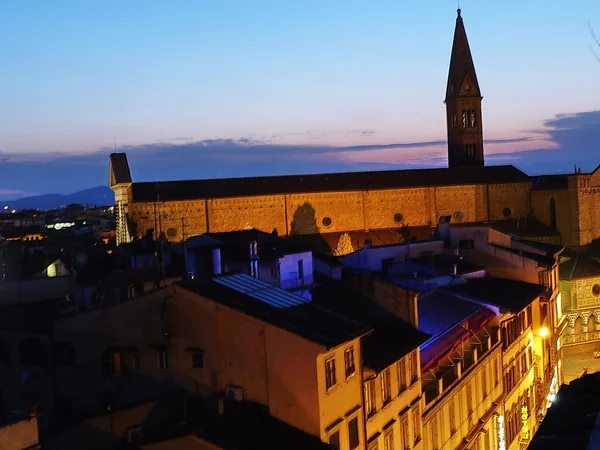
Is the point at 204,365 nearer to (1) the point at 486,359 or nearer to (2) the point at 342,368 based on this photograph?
(2) the point at 342,368

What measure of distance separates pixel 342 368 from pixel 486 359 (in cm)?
996

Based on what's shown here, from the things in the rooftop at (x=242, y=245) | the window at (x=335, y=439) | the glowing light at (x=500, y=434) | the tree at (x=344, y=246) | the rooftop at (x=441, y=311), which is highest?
the rooftop at (x=242, y=245)

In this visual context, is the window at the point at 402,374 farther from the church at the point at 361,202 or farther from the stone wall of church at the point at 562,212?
the stone wall of church at the point at 562,212

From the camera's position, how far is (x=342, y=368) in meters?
14.2

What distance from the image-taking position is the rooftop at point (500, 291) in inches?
1006

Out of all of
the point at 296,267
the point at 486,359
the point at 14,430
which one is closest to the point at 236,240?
the point at 296,267

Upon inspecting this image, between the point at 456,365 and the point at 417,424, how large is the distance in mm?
2624

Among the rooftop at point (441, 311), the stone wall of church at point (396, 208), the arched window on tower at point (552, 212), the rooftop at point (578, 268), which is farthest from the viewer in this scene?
the arched window on tower at point (552, 212)

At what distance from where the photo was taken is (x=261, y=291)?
52.8ft

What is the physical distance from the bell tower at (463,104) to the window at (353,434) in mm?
65599

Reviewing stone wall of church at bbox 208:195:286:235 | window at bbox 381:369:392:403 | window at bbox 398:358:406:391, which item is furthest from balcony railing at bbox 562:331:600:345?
window at bbox 381:369:392:403

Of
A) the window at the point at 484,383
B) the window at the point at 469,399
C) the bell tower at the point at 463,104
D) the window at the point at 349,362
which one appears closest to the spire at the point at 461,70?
the bell tower at the point at 463,104

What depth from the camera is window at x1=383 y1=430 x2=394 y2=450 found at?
54.1ft

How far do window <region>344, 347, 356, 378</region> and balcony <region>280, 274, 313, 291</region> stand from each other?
10090mm
